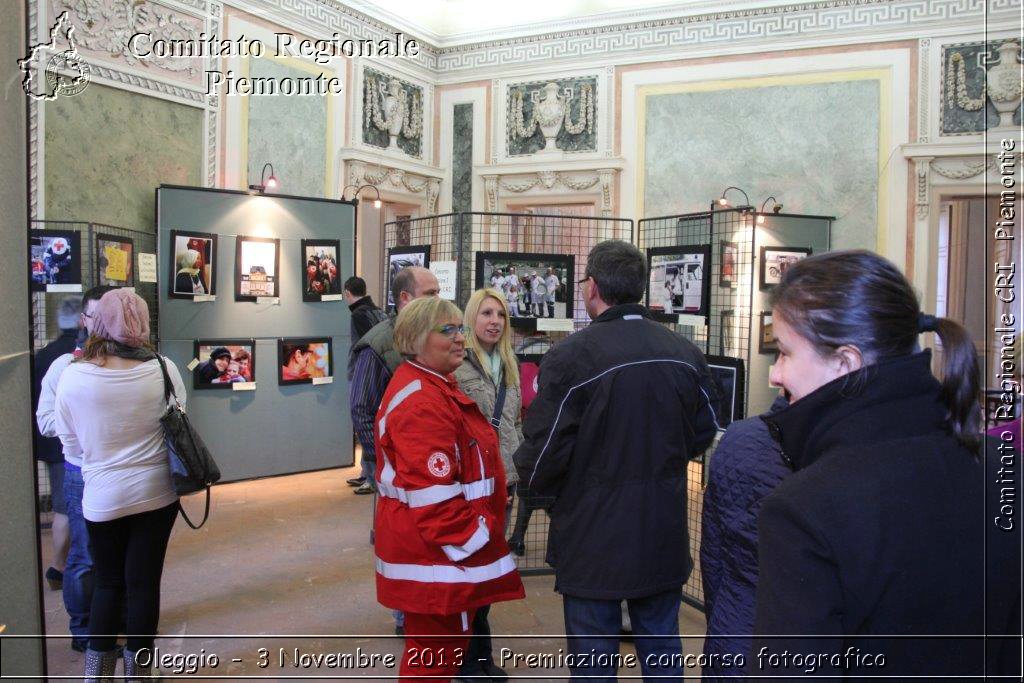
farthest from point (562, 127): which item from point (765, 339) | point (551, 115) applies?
point (765, 339)

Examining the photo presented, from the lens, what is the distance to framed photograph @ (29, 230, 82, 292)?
18.6 ft

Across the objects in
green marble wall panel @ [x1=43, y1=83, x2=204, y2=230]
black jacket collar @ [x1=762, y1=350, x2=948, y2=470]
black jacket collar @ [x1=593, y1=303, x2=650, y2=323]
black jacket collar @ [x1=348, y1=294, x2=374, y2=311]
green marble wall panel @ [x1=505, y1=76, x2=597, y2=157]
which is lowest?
black jacket collar @ [x1=762, y1=350, x2=948, y2=470]

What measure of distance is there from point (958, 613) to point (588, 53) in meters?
9.20

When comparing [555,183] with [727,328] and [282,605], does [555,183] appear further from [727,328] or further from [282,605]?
[282,605]

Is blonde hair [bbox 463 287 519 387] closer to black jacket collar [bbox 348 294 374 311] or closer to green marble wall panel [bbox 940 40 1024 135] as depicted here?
black jacket collar [bbox 348 294 374 311]

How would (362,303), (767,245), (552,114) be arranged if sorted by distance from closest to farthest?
(362,303)
(767,245)
(552,114)

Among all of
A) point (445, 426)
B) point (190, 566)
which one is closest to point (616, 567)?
point (445, 426)

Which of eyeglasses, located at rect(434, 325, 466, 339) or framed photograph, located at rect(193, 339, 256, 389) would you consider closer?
eyeglasses, located at rect(434, 325, 466, 339)

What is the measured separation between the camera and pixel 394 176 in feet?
31.1

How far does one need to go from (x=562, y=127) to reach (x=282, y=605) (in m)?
6.94

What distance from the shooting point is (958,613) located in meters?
1.11

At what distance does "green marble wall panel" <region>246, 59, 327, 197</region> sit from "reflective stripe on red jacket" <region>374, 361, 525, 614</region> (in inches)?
239

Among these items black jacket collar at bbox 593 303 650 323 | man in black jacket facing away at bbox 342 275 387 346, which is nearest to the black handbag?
black jacket collar at bbox 593 303 650 323

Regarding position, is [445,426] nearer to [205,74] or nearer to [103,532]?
[103,532]
